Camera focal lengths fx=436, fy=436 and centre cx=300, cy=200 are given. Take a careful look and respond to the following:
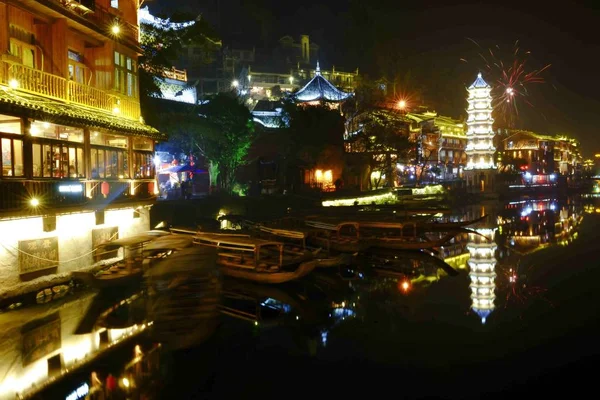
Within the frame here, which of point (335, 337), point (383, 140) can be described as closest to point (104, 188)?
point (335, 337)

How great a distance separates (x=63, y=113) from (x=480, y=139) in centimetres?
6447

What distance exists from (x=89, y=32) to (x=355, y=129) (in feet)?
124

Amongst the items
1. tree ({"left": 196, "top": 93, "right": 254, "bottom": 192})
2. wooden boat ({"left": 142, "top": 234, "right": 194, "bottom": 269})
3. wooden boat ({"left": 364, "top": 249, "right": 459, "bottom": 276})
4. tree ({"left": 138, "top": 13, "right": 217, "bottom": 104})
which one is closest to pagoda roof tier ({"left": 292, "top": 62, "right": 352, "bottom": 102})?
tree ({"left": 196, "top": 93, "right": 254, "bottom": 192})

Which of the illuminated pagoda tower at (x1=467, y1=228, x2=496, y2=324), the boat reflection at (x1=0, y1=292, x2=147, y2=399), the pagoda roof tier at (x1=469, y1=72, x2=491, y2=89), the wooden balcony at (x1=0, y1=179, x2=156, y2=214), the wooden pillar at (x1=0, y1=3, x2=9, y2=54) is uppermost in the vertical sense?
the pagoda roof tier at (x1=469, y1=72, x2=491, y2=89)

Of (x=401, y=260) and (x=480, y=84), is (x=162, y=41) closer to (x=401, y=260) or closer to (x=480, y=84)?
(x=401, y=260)

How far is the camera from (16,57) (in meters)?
15.2

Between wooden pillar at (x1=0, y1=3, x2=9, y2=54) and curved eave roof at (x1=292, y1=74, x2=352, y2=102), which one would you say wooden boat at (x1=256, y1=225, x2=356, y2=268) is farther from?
curved eave roof at (x1=292, y1=74, x2=352, y2=102)

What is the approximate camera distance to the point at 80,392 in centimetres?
953

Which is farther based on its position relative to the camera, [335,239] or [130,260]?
[335,239]

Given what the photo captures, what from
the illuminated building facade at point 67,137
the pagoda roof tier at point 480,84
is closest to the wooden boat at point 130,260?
the illuminated building facade at point 67,137

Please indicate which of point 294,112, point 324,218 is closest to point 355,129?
point 294,112

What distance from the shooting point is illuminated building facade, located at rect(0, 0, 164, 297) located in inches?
553

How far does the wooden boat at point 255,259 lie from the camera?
17.6 metres

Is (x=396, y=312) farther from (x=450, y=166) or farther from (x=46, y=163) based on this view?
(x=450, y=166)
